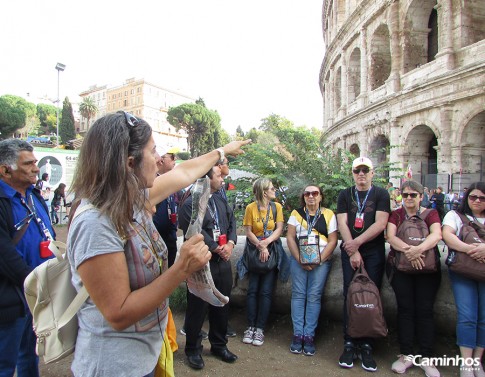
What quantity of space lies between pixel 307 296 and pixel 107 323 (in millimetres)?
3168

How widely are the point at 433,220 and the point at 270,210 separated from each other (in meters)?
1.89

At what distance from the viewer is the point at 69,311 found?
1441 millimetres

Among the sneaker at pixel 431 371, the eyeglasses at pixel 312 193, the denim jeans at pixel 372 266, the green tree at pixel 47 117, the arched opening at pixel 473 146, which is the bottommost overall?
the sneaker at pixel 431 371

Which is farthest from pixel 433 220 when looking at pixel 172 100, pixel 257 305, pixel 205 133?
pixel 172 100

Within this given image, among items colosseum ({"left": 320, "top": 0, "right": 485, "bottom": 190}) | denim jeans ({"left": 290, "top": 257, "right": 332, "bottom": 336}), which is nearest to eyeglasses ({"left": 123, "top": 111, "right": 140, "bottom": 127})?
denim jeans ({"left": 290, "top": 257, "right": 332, "bottom": 336})

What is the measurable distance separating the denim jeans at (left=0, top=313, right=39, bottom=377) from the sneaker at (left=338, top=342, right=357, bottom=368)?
291cm

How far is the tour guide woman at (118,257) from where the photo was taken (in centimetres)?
130

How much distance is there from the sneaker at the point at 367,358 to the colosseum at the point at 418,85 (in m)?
10.3

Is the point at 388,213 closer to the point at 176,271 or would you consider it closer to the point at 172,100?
the point at 176,271

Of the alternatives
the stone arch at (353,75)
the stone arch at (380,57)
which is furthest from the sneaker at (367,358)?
the stone arch at (353,75)

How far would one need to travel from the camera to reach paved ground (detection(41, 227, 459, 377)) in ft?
11.9

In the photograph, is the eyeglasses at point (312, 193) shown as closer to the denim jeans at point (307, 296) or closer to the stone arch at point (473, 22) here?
the denim jeans at point (307, 296)

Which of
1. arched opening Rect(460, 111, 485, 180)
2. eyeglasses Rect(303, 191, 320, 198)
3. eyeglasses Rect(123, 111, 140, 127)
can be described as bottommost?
eyeglasses Rect(303, 191, 320, 198)

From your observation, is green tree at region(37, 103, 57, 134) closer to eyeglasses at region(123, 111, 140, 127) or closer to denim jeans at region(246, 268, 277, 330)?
denim jeans at region(246, 268, 277, 330)
